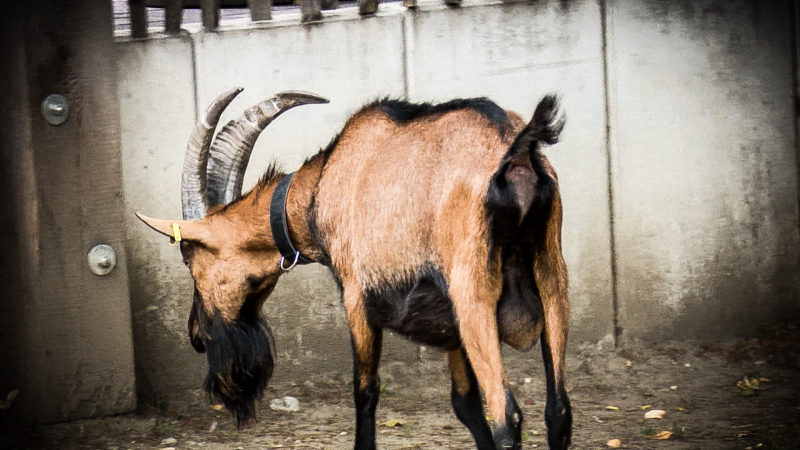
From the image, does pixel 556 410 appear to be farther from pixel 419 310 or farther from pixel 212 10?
pixel 212 10

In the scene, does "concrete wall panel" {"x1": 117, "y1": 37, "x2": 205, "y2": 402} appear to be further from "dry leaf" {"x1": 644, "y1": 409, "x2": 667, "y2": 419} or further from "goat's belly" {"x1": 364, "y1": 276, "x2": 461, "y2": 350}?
"dry leaf" {"x1": 644, "y1": 409, "x2": 667, "y2": 419}

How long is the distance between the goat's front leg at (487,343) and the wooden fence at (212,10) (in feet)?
9.26

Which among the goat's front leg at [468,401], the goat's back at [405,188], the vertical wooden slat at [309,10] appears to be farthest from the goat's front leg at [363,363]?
the vertical wooden slat at [309,10]

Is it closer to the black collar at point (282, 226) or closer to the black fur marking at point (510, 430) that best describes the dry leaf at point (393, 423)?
the black collar at point (282, 226)

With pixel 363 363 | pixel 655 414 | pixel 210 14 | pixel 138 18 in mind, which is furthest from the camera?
pixel 210 14

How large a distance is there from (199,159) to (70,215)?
104 centimetres

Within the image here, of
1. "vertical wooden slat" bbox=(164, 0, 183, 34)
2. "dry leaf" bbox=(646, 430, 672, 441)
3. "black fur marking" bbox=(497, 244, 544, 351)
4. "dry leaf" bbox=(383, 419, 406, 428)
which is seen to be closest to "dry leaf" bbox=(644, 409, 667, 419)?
"dry leaf" bbox=(646, 430, 672, 441)

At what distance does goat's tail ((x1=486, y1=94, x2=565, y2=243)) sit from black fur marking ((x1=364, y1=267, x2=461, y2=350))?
0.39 meters

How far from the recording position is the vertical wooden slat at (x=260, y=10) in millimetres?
6606

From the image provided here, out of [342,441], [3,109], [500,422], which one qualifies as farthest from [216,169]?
[500,422]

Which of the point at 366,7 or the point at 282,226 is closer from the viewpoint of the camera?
the point at 282,226

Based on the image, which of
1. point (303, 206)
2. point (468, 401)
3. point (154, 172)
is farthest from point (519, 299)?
point (154, 172)

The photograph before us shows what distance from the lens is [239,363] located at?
563 cm

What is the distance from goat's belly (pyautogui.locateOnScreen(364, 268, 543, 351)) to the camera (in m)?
4.47
